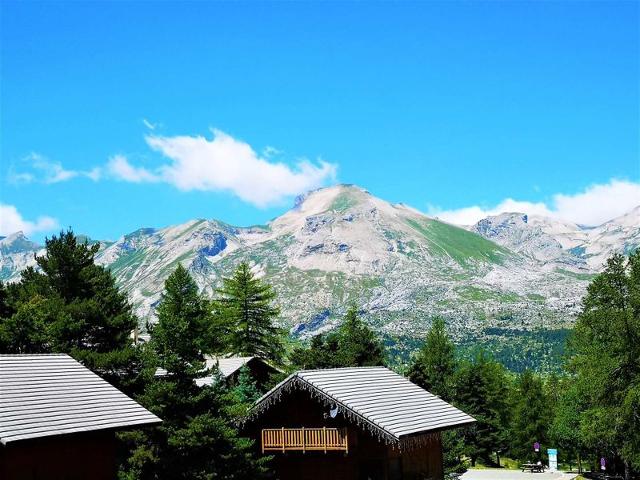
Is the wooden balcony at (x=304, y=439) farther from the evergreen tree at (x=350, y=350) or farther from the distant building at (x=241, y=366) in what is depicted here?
the evergreen tree at (x=350, y=350)

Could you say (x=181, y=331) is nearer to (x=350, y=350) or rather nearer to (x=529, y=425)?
(x=350, y=350)

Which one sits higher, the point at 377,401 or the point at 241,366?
the point at 241,366

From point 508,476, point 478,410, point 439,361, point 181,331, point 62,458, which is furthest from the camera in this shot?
point 478,410

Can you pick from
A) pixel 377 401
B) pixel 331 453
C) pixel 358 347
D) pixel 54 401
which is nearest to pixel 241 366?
pixel 358 347

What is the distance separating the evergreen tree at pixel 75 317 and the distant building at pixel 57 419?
12443 mm

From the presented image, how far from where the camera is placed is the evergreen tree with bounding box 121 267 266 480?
102ft

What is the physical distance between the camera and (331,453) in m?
33.3

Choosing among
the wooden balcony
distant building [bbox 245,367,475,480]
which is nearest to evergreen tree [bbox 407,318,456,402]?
distant building [bbox 245,367,475,480]

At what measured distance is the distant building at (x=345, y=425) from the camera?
103 feet

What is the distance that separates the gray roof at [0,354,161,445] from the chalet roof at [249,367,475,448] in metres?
8.96

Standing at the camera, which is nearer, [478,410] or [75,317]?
[75,317]

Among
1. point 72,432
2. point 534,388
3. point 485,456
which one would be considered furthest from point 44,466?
point 534,388

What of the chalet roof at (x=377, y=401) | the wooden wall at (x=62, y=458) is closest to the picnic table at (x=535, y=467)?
the chalet roof at (x=377, y=401)

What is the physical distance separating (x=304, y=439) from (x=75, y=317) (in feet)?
52.6
